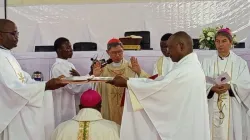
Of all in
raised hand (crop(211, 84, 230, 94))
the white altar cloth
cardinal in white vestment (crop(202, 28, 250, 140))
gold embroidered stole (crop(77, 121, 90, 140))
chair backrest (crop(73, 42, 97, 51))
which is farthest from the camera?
chair backrest (crop(73, 42, 97, 51))

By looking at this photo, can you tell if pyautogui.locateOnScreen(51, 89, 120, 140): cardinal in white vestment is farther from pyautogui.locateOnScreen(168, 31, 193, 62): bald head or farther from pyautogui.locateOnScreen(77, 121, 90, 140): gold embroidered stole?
pyautogui.locateOnScreen(168, 31, 193, 62): bald head

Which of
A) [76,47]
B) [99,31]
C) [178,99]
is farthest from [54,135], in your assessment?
[99,31]

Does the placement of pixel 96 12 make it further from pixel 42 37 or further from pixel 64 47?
pixel 64 47

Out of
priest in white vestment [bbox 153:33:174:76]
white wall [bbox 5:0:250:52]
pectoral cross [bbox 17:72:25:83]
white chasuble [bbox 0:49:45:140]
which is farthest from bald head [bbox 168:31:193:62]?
white wall [bbox 5:0:250:52]

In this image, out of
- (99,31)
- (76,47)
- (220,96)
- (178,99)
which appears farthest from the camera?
(99,31)

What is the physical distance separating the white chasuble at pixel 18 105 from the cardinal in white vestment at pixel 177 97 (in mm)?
996

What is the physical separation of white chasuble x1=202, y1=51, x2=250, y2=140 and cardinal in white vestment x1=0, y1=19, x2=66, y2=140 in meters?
2.23

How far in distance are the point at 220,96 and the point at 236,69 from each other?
0.43m

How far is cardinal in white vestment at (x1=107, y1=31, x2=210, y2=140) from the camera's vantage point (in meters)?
4.94

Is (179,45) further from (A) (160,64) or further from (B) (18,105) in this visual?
(B) (18,105)

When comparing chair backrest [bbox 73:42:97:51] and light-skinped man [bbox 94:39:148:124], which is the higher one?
chair backrest [bbox 73:42:97:51]

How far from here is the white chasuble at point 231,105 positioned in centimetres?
625

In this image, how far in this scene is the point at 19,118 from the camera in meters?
5.32

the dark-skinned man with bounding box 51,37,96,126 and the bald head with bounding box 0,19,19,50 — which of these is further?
the dark-skinned man with bounding box 51,37,96,126
